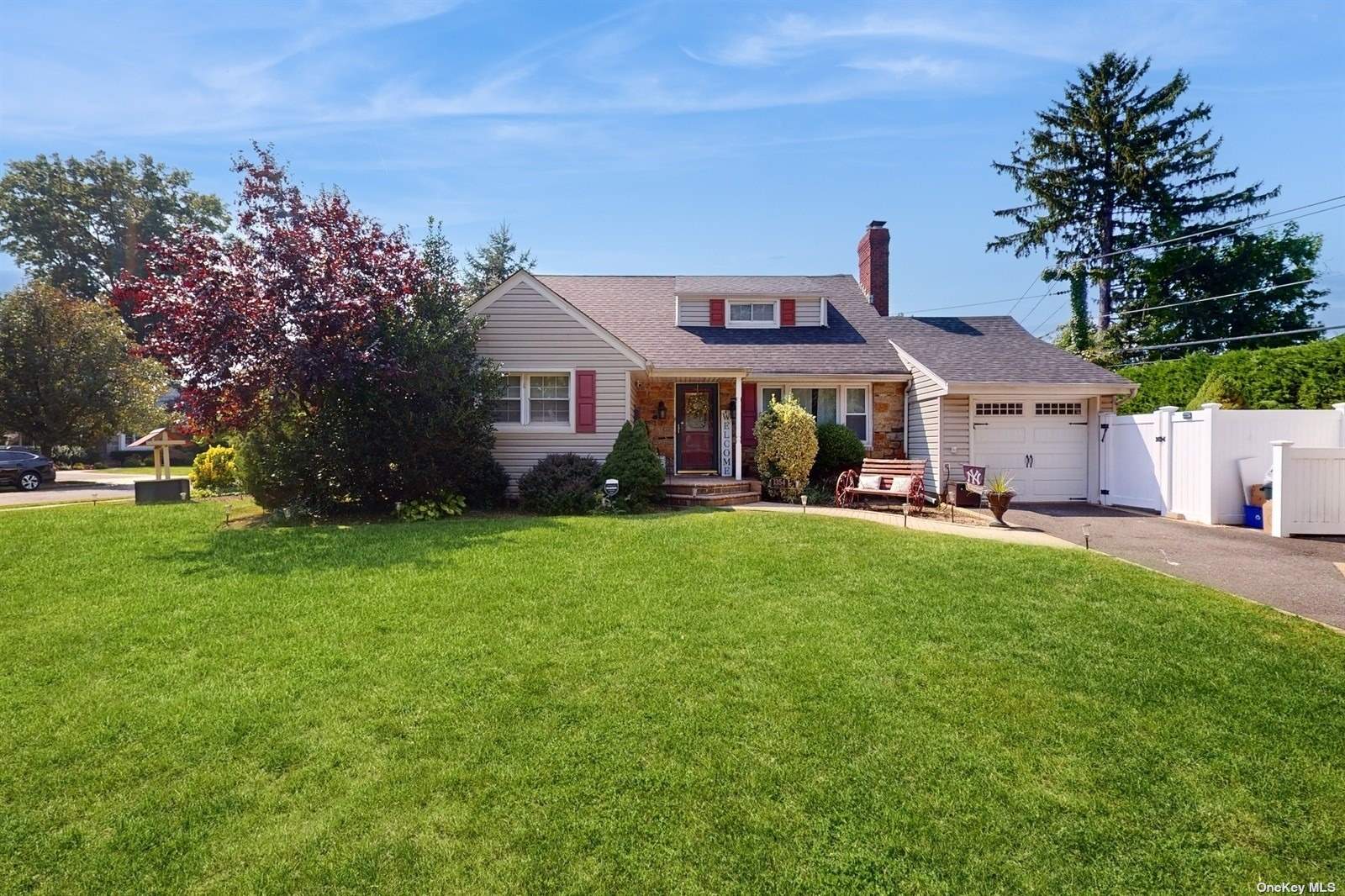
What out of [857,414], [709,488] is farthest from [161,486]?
[857,414]

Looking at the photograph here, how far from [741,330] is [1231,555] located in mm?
11839

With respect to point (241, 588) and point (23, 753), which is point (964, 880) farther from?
point (241, 588)

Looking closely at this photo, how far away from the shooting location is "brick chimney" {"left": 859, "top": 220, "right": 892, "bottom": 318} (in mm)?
A: 19250

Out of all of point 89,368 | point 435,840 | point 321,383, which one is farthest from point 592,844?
point 89,368

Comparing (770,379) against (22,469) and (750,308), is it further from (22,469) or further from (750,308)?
(22,469)

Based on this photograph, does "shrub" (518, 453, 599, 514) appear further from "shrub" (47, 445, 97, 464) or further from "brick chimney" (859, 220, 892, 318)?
"shrub" (47, 445, 97, 464)

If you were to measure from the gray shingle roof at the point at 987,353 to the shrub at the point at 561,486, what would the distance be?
7.77 metres

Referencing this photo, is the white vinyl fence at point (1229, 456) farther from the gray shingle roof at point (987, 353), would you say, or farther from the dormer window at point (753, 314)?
the dormer window at point (753, 314)

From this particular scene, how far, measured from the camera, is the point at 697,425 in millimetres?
15969

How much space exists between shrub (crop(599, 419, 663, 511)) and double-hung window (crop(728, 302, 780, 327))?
6569mm

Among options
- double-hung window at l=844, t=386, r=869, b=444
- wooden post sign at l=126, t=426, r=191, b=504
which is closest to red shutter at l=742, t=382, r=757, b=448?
double-hung window at l=844, t=386, r=869, b=444

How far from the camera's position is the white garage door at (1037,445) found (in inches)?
566

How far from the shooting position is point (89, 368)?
81.8 ft

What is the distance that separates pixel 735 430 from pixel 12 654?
1205 cm
